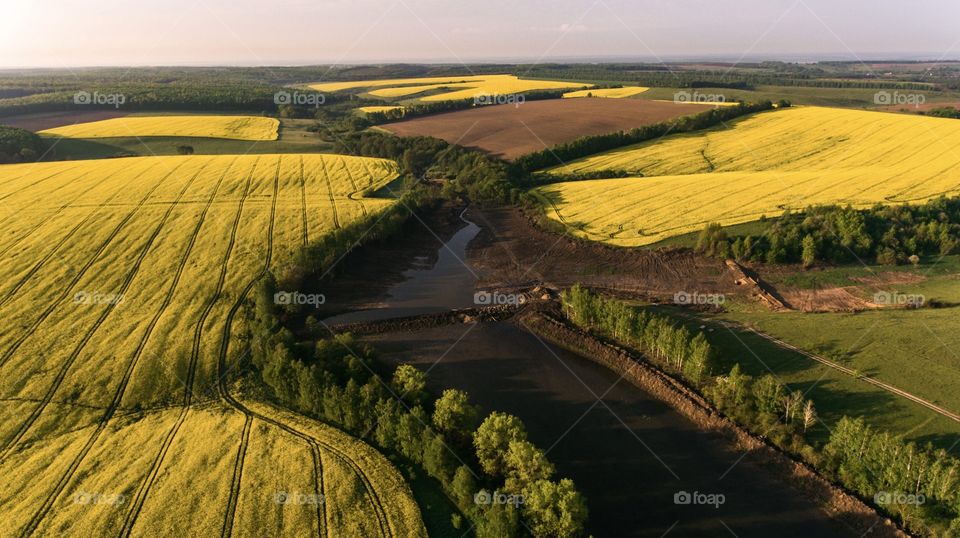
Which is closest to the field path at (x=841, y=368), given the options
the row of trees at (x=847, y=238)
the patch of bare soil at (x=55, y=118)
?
the row of trees at (x=847, y=238)

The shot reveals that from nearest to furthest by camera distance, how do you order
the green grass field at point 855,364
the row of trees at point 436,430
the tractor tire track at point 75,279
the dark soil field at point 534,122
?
the row of trees at point 436,430, the green grass field at point 855,364, the tractor tire track at point 75,279, the dark soil field at point 534,122

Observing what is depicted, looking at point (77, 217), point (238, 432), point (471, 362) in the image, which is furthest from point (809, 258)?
point (77, 217)

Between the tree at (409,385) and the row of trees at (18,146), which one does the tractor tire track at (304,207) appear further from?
the row of trees at (18,146)

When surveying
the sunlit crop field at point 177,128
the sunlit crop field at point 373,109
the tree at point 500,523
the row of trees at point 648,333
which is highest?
the sunlit crop field at point 373,109

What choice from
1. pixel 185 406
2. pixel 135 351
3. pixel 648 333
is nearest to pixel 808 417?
pixel 648 333

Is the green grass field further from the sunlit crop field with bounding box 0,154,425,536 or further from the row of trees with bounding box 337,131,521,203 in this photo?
the row of trees with bounding box 337,131,521,203

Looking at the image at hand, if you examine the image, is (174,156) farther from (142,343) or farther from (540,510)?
(540,510)
